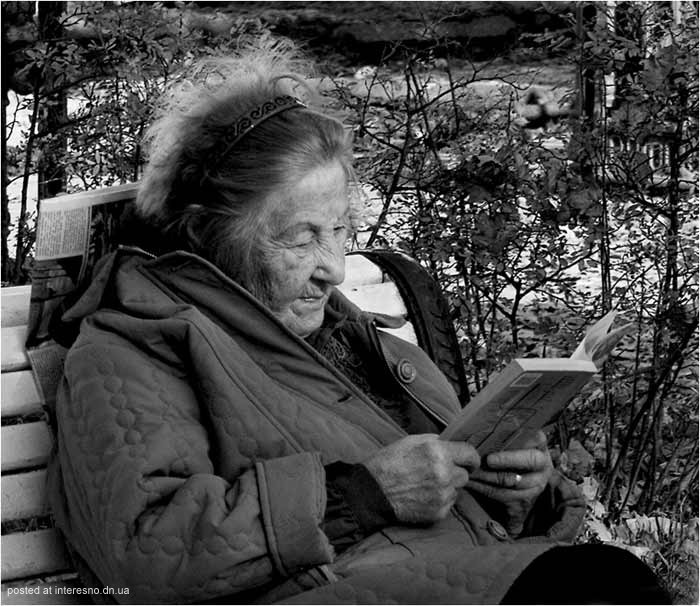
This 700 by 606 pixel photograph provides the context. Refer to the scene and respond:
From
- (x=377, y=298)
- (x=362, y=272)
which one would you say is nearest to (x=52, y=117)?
(x=362, y=272)

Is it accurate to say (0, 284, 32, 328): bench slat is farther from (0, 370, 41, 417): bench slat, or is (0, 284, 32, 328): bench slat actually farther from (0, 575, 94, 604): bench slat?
(0, 575, 94, 604): bench slat

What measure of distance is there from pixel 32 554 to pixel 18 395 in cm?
34

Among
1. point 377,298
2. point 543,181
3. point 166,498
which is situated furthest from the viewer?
point 543,181

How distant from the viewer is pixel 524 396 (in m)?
2.37

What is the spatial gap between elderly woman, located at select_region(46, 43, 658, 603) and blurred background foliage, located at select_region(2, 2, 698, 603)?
4.05ft

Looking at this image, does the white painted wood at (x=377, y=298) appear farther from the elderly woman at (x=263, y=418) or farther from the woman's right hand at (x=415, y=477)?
the woman's right hand at (x=415, y=477)

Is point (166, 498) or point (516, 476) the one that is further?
point (516, 476)

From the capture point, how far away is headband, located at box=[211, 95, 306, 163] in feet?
8.60

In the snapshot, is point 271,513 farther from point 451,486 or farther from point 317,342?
point 317,342

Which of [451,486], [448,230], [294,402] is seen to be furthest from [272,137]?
[448,230]

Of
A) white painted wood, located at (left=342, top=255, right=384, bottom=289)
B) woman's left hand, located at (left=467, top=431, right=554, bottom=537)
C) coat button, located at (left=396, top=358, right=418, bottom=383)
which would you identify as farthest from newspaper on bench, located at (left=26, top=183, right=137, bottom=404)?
woman's left hand, located at (left=467, top=431, right=554, bottom=537)

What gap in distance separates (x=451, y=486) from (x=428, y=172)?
2009 mm

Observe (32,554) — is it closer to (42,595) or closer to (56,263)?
(42,595)

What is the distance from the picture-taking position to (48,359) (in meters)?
2.62
